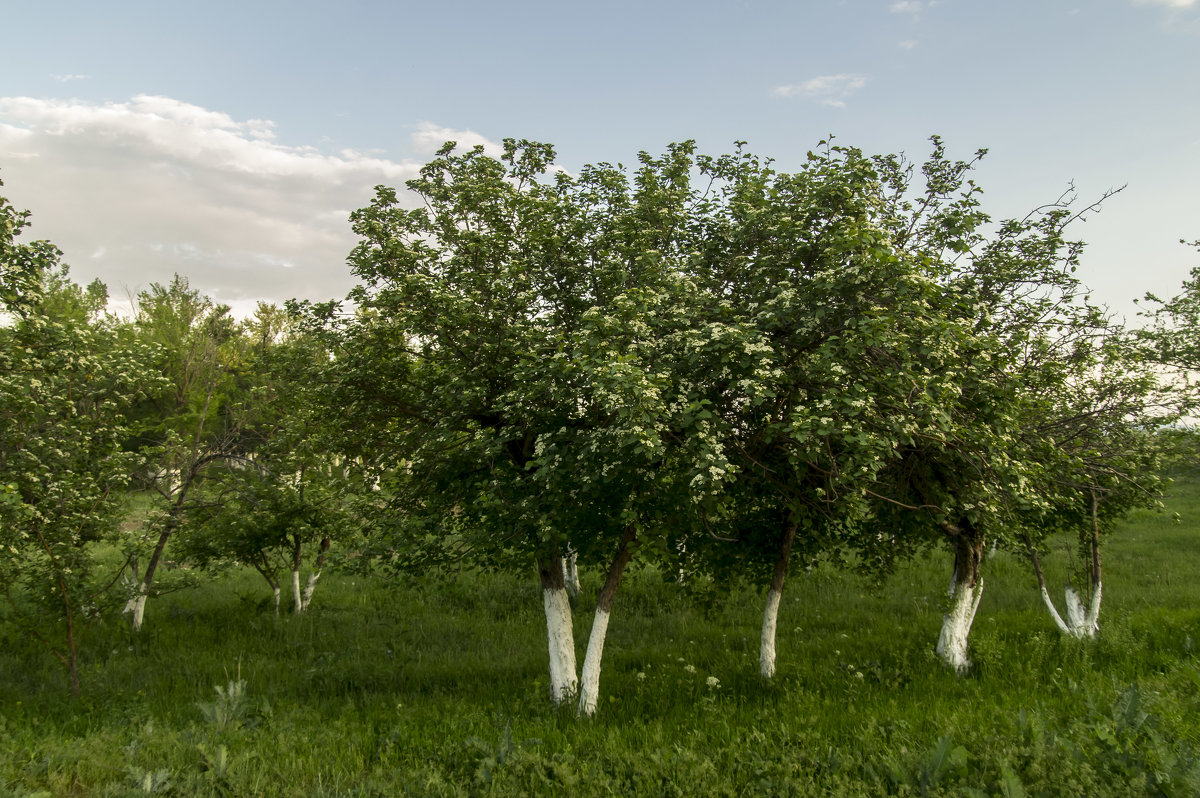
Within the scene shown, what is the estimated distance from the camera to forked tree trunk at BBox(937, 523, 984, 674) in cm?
1348

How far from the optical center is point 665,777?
8352 mm

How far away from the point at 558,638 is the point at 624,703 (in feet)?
5.64

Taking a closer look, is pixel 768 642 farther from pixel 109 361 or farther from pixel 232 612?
pixel 232 612

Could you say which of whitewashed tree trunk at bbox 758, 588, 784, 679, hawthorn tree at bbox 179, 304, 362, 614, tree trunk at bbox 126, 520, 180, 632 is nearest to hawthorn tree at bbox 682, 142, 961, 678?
whitewashed tree trunk at bbox 758, 588, 784, 679

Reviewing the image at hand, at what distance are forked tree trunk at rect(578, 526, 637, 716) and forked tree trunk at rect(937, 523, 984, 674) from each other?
639 centimetres

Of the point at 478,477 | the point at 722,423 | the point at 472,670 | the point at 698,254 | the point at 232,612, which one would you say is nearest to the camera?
the point at 722,423

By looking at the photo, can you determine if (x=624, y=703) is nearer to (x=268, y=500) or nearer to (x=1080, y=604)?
(x=268, y=500)

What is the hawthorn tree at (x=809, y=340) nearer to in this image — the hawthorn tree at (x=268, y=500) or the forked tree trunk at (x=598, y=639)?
the forked tree trunk at (x=598, y=639)

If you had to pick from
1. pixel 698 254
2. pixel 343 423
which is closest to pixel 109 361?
pixel 343 423

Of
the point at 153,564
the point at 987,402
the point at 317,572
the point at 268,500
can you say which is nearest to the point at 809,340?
the point at 987,402

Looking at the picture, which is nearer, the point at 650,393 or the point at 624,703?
the point at 650,393

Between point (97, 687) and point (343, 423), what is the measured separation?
7.78 meters

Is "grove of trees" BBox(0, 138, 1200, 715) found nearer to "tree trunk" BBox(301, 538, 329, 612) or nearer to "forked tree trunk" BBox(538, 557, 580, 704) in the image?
"forked tree trunk" BBox(538, 557, 580, 704)

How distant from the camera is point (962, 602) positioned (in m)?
13.6
